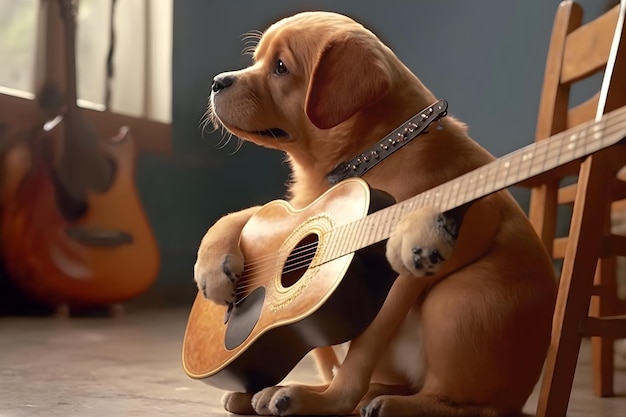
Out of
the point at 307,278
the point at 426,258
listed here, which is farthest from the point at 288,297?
the point at 426,258

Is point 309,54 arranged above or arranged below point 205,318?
above

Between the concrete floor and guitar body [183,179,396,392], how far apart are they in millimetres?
97

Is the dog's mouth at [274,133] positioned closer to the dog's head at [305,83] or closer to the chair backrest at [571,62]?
the dog's head at [305,83]

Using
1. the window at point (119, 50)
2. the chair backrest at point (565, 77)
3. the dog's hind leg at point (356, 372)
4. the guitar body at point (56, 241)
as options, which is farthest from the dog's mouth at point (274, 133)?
the window at point (119, 50)

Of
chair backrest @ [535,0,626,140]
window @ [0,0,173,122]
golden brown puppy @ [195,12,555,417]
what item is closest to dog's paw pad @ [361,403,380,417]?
golden brown puppy @ [195,12,555,417]

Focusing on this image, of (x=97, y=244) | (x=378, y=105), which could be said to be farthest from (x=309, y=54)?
(x=97, y=244)

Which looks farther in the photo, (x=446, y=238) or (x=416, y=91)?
(x=416, y=91)

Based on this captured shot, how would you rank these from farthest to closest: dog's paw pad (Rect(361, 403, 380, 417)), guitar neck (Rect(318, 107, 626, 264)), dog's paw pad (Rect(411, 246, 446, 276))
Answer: dog's paw pad (Rect(361, 403, 380, 417))
dog's paw pad (Rect(411, 246, 446, 276))
guitar neck (Rect(318, 107, 626, 264))

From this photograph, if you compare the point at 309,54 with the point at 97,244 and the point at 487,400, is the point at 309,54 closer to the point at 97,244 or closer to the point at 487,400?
the point at 487,400

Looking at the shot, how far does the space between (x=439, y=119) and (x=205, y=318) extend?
481 millimetres

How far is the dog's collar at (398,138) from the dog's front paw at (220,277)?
22 cm

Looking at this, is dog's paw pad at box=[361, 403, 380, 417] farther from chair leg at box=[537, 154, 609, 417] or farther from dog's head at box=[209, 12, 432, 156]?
dog's head at box=[209, 12, 432, 156]

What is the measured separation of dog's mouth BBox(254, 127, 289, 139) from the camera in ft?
4.07

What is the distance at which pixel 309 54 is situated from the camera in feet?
3.92
